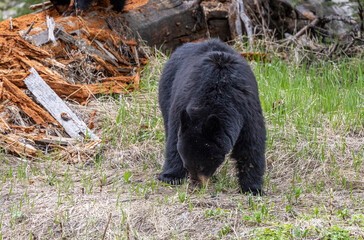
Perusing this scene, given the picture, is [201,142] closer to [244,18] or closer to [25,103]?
[25,103]

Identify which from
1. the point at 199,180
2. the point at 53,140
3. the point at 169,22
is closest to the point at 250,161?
the point at 199,180

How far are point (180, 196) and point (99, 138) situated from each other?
6.93ft

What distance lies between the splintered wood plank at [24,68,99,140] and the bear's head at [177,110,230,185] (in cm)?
211

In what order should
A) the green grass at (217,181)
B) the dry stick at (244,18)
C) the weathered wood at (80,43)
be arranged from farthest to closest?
the dry stick at (244,18) → the weathered wood at (80,43) → the green grass at (217,181)

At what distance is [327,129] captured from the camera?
5656mm

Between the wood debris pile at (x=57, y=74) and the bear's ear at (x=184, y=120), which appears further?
the wood debris pile at (x=57, y=74)

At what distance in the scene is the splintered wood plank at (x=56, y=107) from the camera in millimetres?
5684

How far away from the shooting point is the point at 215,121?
366 centimetres

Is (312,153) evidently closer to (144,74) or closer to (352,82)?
(352,82)

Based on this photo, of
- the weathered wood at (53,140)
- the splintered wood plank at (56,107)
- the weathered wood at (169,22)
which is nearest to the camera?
the weathered wood at (53,140)

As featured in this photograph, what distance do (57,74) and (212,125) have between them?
3404 millimetres

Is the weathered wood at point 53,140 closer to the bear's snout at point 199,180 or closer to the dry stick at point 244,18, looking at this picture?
the bear's snout at point 199,180

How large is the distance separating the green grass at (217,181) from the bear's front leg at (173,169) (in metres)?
0.10

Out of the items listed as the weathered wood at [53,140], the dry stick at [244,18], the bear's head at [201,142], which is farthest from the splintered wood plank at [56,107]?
the dry stick at [244,18]
